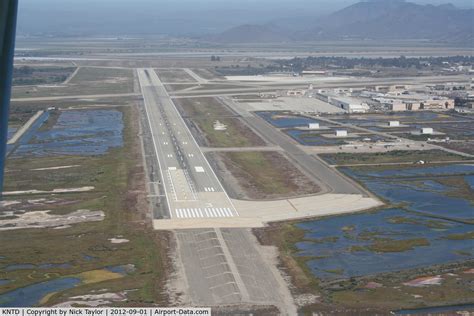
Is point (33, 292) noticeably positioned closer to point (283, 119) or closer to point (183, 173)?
point (183, 173)

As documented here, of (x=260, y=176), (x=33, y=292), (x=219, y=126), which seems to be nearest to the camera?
(x=33, y=292)

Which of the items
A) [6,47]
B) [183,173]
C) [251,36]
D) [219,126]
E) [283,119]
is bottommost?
[183,173]

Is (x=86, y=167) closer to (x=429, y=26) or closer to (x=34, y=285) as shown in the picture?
(x=34, y=285)

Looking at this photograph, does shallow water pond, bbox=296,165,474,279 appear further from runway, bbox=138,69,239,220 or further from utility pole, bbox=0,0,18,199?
utility pole, bbox=0,0,18,199

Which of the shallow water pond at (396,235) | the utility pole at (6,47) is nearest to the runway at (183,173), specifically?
the shallow water pond at (396,235)

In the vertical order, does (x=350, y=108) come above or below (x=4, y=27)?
below

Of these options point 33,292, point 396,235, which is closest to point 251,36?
point 396,235

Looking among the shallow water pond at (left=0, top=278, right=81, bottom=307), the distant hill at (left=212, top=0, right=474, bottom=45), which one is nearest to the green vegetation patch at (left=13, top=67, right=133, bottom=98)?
the shallow water pond at (left=0, top=278, right=81, bottom=307)

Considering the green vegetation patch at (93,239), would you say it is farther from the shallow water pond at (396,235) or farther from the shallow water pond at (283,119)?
the shallow water pond at (283,119)

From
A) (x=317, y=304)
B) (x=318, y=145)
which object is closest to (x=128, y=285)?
(x=317, y=304)
